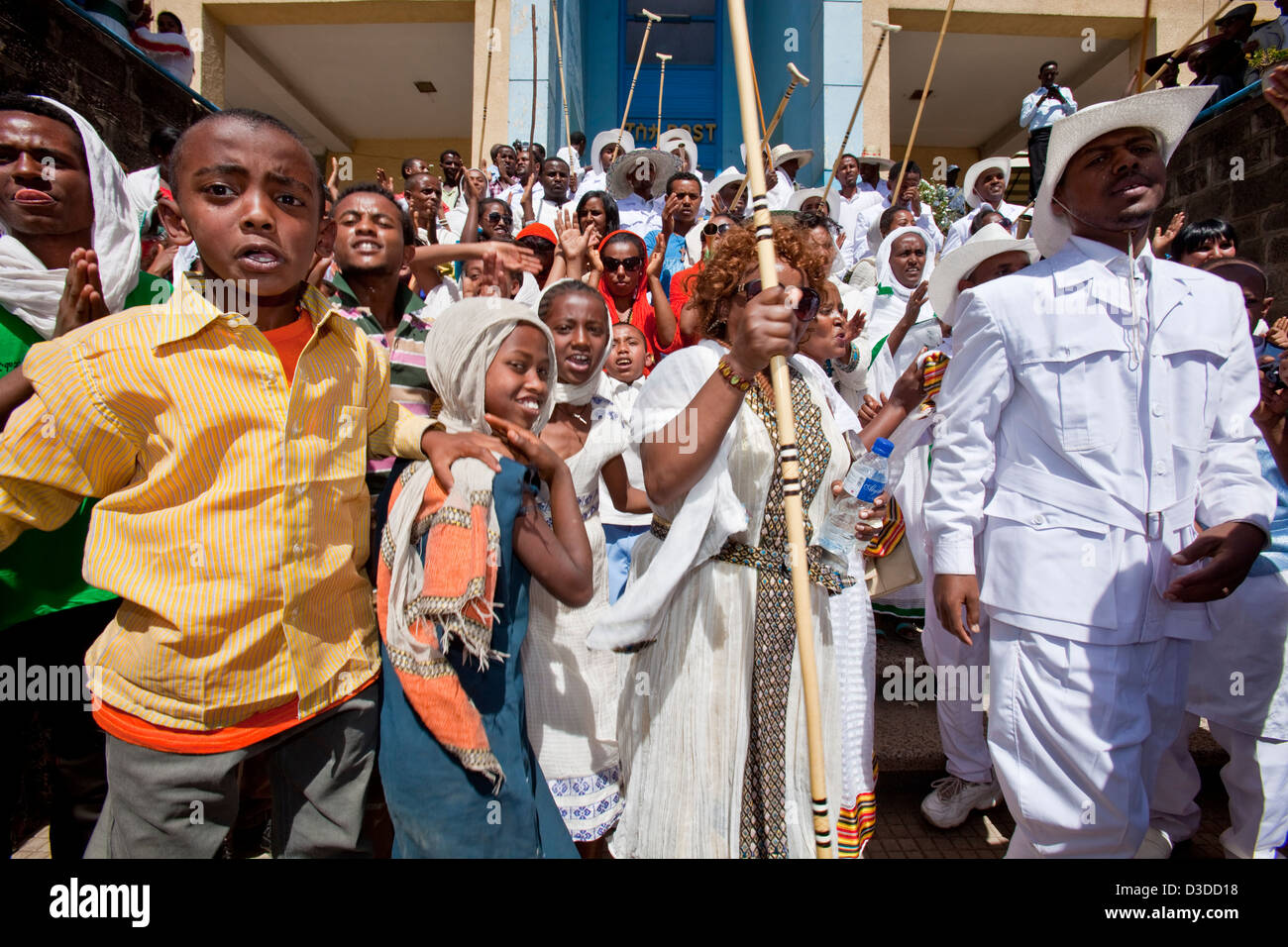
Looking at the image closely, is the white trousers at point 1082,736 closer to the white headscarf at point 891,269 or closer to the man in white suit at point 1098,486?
the man in white suit at point 1098,486

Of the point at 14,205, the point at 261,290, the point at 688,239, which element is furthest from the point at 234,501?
the point at 688,239

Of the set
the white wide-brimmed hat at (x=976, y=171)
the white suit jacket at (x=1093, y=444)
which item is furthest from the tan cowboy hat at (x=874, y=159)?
the white suit jacket at (x=1093, y=444)

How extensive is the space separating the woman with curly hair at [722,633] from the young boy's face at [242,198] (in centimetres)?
97

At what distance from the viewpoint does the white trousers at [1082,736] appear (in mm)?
1990

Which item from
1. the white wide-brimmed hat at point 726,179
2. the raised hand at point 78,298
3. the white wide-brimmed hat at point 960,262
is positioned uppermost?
the white wide-brimmed hat at point 726,179

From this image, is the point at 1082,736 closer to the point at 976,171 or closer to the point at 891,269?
the point at 891,269

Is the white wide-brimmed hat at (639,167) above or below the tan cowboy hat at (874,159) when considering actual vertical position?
below

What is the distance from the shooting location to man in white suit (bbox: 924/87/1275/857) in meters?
2.02

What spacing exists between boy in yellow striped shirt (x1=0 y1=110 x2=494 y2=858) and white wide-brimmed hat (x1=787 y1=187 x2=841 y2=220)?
6.19m

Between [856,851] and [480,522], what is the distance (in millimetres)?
1517

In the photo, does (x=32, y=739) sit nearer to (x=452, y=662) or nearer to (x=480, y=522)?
(x=452, y=662)

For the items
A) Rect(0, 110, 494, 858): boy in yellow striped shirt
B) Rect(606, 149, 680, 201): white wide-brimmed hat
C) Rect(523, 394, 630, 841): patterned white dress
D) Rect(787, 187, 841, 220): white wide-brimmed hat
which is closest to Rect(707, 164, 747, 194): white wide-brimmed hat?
Rect(606, 149, 680, 201): white wide-brimmed hat

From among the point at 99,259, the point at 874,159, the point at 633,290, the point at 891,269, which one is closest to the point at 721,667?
the point at 99,259

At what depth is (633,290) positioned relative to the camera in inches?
180
